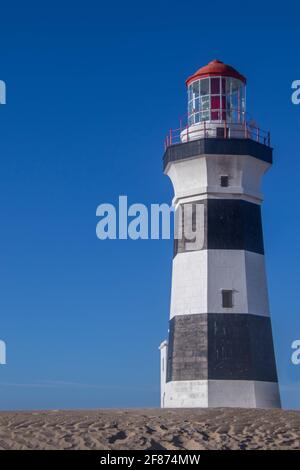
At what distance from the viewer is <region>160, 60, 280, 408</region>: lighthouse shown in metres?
23.9

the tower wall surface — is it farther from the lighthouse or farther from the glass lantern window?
the glass lantern window

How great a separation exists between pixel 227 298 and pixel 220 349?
1.41m

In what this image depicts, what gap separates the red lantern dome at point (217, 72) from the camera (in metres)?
25.9

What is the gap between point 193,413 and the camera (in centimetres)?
2036

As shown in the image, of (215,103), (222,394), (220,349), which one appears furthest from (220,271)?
(215,103)

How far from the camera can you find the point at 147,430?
17672mm

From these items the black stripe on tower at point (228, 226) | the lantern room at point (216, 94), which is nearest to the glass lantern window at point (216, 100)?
the lantern room at point (216, 94)

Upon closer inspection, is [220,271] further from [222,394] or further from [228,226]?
[222,394]

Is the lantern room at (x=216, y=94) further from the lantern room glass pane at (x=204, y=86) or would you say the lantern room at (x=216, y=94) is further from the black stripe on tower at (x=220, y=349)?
the black stripe on tower at (x=220, y=349)

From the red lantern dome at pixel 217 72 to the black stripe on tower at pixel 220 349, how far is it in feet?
22.9

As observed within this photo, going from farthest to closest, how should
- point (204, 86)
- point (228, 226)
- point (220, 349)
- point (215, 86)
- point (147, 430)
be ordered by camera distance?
point (204, 86), point (215, 86), point (228, 226), point (220, 349), point (147, 430)

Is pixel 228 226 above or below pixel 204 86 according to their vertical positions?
below

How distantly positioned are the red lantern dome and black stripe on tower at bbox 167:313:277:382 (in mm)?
6972
